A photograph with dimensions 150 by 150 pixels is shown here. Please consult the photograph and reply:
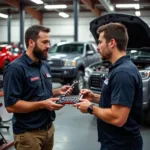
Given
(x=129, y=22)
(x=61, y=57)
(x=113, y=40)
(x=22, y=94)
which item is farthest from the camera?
(x=61, y=57)

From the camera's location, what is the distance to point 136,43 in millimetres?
5445

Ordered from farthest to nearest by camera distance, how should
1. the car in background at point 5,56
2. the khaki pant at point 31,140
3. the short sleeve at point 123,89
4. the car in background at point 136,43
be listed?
the car in background at point 5,56 → the car in background at point 136,43 → the khaki pant at point 31,140 → the short sleeve at point 123,89

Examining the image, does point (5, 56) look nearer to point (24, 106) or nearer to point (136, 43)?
point (136, 43)

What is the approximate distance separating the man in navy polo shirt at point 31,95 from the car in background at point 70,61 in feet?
20.1

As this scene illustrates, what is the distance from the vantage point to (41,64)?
2607mm

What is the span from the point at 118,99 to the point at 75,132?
11.1 feet

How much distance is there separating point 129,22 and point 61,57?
16.1 ft

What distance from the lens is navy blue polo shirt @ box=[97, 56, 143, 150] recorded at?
6.26 feet

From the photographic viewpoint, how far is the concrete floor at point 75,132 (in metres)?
4.47

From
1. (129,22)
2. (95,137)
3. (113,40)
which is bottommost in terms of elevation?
(95,137)

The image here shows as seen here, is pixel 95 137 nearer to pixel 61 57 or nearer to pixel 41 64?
pixel 41 64

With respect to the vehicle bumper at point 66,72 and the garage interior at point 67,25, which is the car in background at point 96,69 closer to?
the garage interior at point 67,25

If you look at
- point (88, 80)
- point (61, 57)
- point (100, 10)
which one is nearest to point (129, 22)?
point (88, 80)

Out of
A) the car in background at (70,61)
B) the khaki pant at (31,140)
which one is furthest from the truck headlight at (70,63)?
the khaki pant at (31,140)
